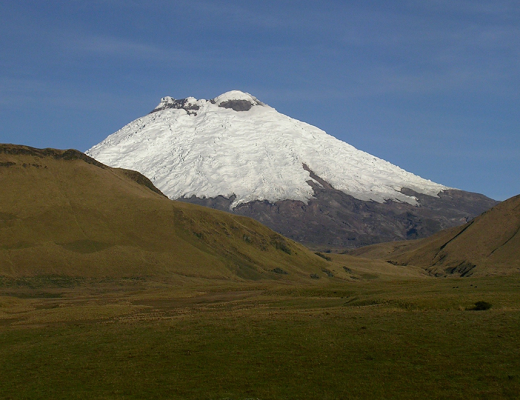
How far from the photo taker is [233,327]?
181 ft

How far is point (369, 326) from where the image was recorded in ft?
170

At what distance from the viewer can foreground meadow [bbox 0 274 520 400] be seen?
35.5m

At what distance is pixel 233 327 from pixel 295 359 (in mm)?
14132

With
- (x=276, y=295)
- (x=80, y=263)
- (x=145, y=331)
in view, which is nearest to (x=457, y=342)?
(x=145, y=331)

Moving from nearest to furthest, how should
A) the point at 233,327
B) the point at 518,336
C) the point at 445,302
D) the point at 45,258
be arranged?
the point at 518,336, the point at 233,327, the point at 445,302, the point at 45,258

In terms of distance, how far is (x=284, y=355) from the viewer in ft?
142

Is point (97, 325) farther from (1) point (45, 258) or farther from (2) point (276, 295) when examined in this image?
(1) point (45, 258)

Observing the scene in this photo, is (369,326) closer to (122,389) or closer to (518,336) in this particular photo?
(518,336)

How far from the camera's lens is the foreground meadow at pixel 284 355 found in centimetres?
3553

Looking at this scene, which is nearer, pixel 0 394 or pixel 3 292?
pixel 0 394

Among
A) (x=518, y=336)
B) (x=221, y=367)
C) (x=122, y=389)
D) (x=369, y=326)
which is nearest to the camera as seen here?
(x=122, y=389)

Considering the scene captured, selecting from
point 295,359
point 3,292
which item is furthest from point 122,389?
point 3,292

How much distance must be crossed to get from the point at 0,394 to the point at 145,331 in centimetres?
2007

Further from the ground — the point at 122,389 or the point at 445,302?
the point at 445,302
